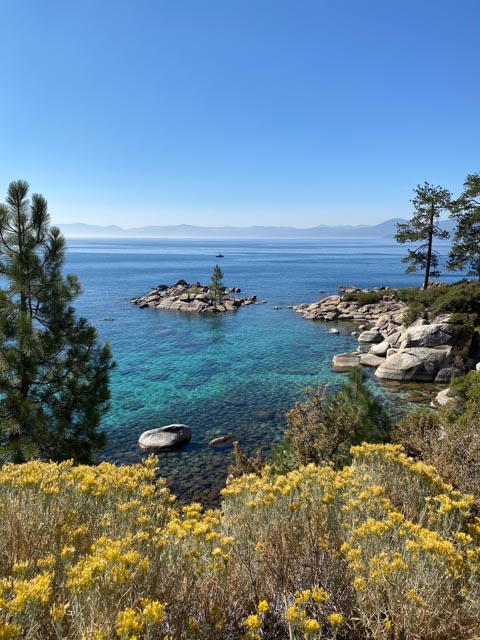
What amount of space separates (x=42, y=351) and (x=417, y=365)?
21382mm

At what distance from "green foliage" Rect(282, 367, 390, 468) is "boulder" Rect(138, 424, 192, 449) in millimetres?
6243

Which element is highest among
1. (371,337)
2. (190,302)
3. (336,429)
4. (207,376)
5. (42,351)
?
(42,351)

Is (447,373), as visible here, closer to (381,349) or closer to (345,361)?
(381,349)

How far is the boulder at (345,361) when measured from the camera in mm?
26627

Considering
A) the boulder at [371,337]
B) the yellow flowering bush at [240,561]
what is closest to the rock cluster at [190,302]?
the boulder at [371,337]

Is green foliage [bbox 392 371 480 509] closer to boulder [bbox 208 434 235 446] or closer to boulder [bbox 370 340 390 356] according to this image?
boulder [bbox 208 434 235 446]

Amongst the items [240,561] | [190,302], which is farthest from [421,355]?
[190,302]

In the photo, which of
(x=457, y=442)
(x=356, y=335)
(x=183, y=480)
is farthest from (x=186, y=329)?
(x=457, y=442)

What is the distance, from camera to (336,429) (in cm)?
1096

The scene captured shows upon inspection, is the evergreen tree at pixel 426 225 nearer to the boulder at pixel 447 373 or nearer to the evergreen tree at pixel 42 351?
the boulder at pixel 447 373

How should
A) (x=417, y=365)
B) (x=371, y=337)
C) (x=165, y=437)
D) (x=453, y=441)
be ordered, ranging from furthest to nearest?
(x=371, y=337)
(x=417, y=365)
(x=165, y=437)
(x=453, y=441)

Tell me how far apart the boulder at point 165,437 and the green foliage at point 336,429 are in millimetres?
6243

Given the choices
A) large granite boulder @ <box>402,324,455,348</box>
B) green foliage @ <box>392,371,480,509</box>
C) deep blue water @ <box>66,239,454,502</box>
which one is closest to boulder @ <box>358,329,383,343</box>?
deep blue water @ <box>66,239,454,502</box>

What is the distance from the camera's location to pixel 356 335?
36625 mm
